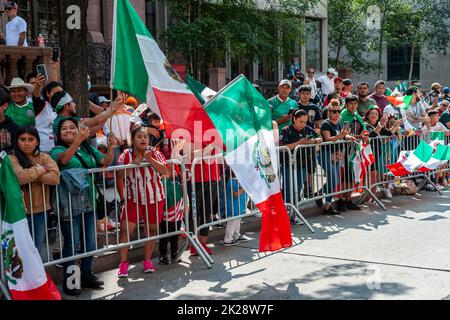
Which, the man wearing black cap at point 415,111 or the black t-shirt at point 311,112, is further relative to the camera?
the man wearing black cap at point 415,111

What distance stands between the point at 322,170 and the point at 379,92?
11.1 feet

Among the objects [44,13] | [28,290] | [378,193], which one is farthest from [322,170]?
[44,13]

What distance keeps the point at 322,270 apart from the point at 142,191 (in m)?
2.16

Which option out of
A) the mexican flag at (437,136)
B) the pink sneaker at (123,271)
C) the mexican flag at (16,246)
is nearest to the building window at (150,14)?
the mexican flag at (437,136)

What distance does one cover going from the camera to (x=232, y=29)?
17.1 m

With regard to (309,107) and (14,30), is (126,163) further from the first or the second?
(14,30)

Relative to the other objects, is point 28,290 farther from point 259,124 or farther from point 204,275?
point 259,124

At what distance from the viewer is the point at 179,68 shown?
14633 mm

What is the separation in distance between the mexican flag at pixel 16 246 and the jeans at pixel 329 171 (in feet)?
18.1

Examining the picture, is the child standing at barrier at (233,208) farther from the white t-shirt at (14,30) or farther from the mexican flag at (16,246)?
the white t-shirt at (14,30)

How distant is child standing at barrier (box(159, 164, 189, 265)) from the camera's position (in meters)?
6.93

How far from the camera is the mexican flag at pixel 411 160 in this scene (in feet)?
34.3

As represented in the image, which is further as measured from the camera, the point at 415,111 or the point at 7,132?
the point at 415,111

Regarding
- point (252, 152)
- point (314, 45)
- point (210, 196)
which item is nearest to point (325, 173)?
point (210, 196)
